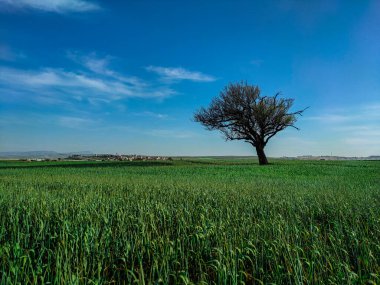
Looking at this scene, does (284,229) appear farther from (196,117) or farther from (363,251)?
(196,117)

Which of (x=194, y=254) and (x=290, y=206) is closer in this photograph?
(x=194, y=254)

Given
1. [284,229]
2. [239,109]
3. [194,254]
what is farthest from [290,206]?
[239,109]

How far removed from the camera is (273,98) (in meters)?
47.7

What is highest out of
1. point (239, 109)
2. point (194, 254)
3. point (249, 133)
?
point (239, 109)

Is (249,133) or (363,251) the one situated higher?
(249,133)

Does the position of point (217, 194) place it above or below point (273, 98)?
below

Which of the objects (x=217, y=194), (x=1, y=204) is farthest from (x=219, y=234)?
(x=1, y=204)

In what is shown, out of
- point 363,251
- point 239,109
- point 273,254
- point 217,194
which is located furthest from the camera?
point 239,109

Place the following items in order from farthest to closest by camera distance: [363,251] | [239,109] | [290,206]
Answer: [239,109]
[290,206]
[363,251]

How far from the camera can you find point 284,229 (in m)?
6.57

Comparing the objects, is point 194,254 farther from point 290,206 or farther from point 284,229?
point 290,206

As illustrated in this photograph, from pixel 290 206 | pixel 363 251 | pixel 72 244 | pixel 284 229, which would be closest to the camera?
pixel 363 251

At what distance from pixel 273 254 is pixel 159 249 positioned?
1.96 m

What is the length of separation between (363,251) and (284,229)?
62.4 inches
